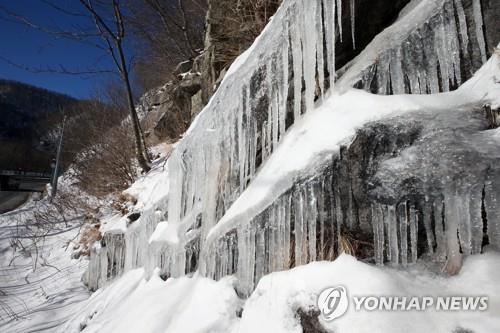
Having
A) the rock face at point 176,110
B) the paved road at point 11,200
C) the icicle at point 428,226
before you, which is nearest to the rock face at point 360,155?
the icicle at point 428,226

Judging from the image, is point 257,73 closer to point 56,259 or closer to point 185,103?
point 185,103

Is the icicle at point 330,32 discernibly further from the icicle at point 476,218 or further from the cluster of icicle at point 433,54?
the icicle at point 476,218

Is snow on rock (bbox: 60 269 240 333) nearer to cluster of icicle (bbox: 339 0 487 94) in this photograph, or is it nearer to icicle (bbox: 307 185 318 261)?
icicle (bbox: 307 185 318 261)

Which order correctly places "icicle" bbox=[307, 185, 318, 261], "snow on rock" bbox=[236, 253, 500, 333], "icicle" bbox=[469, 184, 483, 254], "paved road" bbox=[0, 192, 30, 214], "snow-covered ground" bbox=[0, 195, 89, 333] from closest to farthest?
"snow on rock" bbox=[236, 253, 500, 333]
"icicle" bbox=[469, 184, 483, 254]
"icicle" bbox=[307, 185, 318, 261]
"snow-covered ground" bbox=[0, 195, 89, 333]
"paved road" bbox=[0, 192, 30, 214]

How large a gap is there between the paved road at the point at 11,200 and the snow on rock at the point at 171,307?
44.8 feet

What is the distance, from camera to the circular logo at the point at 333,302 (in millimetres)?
1220

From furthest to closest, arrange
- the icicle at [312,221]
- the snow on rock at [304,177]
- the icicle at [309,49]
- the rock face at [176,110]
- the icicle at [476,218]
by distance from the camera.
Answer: the rock face at [176,110] < the icicle at [309,49] < the icicle at [312,221] < the snow on rock at [304,177] < the icicle at [476,218]

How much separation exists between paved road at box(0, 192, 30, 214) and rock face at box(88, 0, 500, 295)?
15071 millimetres

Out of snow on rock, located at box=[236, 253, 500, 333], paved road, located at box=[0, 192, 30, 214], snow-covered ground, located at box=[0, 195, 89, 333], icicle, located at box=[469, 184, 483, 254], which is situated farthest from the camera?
paved road, located at box=[0, 192, 30, 214]

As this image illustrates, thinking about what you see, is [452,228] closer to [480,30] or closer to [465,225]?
[465,225]

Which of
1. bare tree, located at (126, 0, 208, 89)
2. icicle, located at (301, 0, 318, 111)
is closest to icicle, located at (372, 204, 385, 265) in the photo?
icicle, located at (301, 0, 318, 111)

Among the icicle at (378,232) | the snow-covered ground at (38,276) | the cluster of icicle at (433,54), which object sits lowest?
the snow-covered ground at (38,276)

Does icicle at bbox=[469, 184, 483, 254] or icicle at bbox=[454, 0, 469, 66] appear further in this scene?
icicle at bbox=[454, 0, 469, 66]

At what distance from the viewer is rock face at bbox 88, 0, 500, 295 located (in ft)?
4.06
